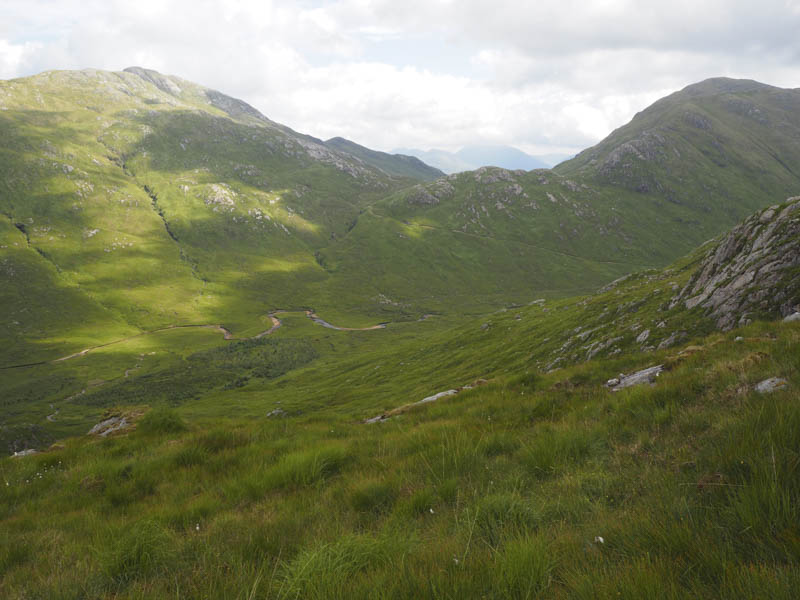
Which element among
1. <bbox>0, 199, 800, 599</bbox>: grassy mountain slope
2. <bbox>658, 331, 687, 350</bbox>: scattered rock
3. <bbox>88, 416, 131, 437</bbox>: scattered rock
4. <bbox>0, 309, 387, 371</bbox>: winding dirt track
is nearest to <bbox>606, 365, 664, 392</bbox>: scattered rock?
<bbox>0, 199, 800, 599</bbox>: grassy mountain slope

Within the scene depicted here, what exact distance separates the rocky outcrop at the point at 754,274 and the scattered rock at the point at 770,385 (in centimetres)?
1590

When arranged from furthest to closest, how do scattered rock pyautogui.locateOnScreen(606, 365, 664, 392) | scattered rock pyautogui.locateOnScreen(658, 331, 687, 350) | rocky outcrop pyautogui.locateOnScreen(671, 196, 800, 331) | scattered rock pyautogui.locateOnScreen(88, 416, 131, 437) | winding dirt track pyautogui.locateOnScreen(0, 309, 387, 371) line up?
winding dirt track pyautogui.locateOnScreen(0, 309, 387, 371), scattered rock pyautogui.locateOnScreen(658, 331, 687, 350), scattered rock pyautogui.locateOnScreen(88, 416, 131, 437), rocky outcrop pyautogui.locateOnScreen(671, 196, 800, 331), scattered rock pyautogui.locateOnScreen(606, 365, 664, 392)

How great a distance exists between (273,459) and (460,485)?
443cm

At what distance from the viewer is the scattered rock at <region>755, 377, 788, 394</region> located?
18.2 ft

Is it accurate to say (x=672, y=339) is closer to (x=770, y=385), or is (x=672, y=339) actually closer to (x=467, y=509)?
(x=770, y=385)

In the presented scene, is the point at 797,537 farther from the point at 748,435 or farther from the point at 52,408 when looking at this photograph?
the point at 52,408

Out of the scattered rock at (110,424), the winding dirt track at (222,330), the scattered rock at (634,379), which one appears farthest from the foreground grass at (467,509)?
the winding dirt track at (222,330)

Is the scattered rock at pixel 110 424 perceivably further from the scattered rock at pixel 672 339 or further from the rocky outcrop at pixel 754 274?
the rocky outcrop at pixel 754 274

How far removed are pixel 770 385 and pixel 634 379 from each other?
5026 millimetres

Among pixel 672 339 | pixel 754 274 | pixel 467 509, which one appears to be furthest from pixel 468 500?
pixel 754 274

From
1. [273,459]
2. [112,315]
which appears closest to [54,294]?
[112,315]

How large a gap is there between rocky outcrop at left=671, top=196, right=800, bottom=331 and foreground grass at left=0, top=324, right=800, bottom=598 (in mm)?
14245

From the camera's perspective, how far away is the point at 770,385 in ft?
19.3

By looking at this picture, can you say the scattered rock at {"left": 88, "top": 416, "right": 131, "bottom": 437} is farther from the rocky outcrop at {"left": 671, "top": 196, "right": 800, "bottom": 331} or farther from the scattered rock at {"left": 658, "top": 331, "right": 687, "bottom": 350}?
the rocky outcrop at {"left": 671, "top": 196, "right": 800, "bottom": 331}
